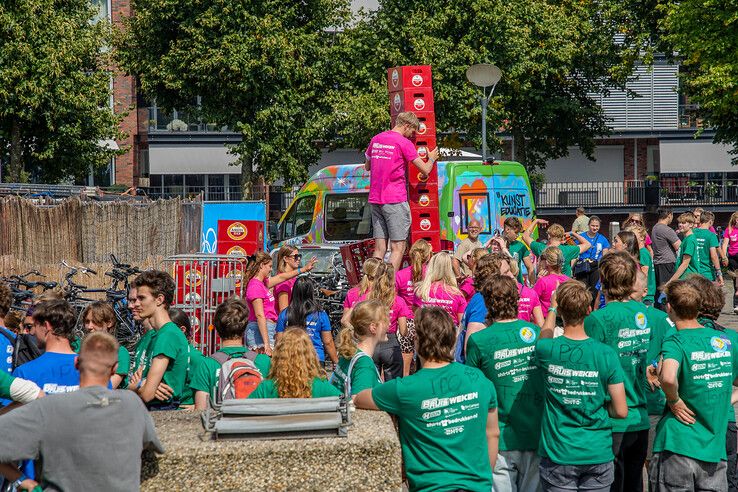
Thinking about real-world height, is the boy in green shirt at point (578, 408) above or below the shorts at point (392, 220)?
below

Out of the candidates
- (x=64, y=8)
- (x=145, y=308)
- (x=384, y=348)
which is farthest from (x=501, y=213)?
(x=64, y=8)

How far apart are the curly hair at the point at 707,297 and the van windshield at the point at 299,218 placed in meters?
16.8

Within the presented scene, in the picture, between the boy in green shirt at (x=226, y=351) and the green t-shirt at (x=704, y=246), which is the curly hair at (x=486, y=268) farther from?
the green t-shirt at (x=704, y=246)

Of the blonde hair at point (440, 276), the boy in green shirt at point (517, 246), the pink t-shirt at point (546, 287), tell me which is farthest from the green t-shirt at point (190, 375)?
the boy in green shirt at point (517, 246)

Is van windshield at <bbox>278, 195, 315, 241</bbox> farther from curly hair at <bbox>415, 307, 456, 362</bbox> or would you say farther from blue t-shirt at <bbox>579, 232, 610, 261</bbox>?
curly hair at <bbox>415, 307, 456, 362</bbox>

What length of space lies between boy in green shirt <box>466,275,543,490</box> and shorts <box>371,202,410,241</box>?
14.2ft

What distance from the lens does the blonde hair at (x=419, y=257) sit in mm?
9984

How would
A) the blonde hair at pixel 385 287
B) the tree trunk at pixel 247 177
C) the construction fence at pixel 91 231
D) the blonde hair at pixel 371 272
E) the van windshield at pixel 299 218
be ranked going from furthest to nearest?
the tree trunk at pixel 247 177
the van windshield at pixel 299 218
the construction fence at pixel 91 231
the blonde hair at pixel 371 272
the blonde hair at pixel 385 287

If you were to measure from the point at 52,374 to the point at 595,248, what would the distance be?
38.8 feet

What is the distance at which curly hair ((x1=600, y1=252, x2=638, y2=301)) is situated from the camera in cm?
680

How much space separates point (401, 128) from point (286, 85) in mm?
26795

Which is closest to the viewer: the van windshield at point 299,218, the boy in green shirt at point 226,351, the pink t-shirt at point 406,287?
the boy in green shirt at point 226,351

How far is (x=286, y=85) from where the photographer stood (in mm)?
36625

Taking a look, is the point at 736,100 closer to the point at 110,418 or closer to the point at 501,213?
the point at 501,213
